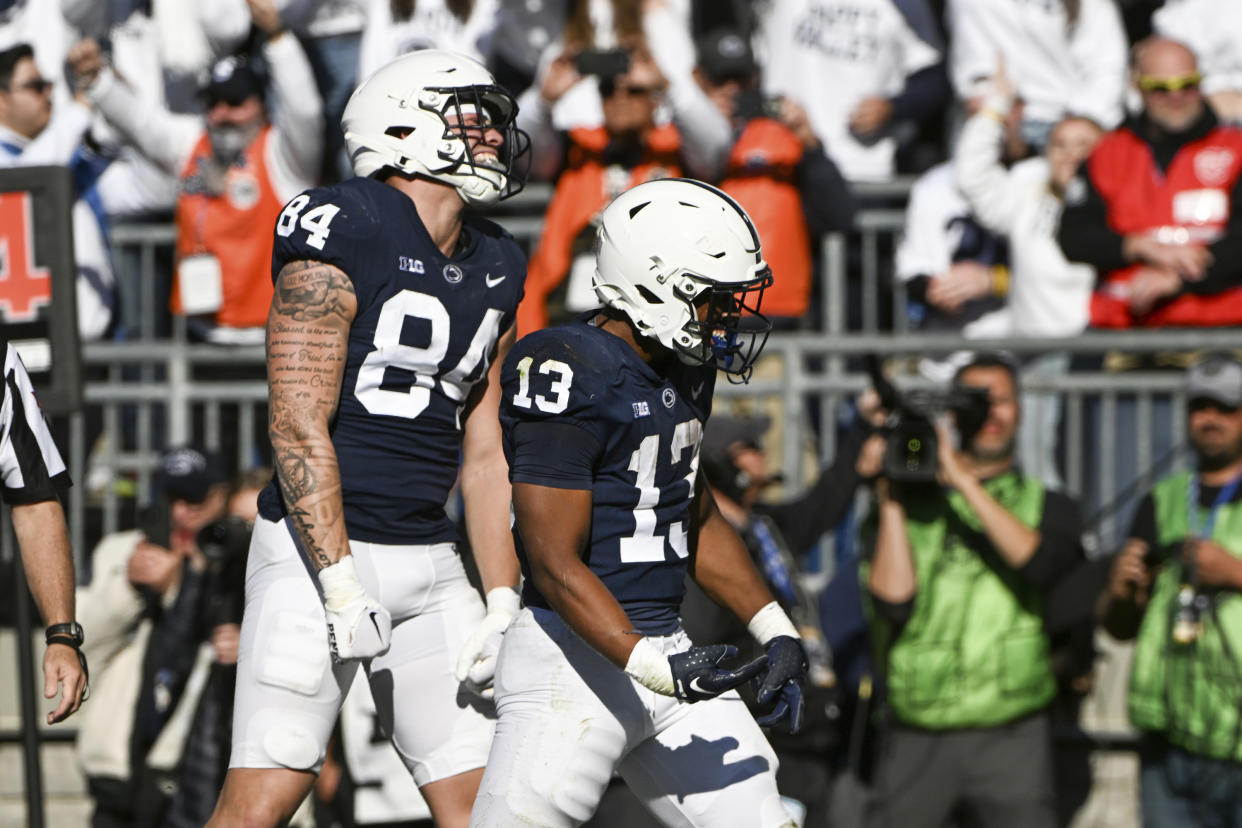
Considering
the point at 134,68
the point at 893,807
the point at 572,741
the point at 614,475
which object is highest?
the point at 134,68

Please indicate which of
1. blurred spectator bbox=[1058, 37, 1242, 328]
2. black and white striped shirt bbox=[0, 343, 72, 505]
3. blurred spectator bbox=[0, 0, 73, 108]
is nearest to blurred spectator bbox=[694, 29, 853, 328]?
→ blurred spectator bbox=[1058, 37, 1242, 328]

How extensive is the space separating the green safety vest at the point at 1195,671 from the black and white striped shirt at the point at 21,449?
12.9 feet

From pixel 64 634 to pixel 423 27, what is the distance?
199 inches

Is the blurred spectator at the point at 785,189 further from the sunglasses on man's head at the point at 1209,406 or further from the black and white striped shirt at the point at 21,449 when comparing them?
the black and white striped shirt at the point at 21,449

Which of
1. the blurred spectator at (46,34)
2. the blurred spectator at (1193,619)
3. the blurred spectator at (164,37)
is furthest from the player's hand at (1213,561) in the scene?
the blurred spectator at (46,34)

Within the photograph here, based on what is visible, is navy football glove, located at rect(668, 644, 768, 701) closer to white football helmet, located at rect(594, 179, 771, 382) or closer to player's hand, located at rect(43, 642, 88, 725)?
white football helmet, located at rect(594, 179, 771, 382)

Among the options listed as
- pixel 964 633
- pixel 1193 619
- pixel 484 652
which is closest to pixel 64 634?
pixel 484 652

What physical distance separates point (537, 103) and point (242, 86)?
1.49m

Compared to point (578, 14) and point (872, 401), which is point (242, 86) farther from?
point (872, 401)

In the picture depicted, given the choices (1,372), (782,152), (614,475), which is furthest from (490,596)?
(782,152)

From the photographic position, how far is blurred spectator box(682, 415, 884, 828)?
6.88 meters

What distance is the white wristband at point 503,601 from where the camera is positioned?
4.98 m

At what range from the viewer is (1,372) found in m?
4.84

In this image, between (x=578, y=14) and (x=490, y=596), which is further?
(x=578, y=14)
